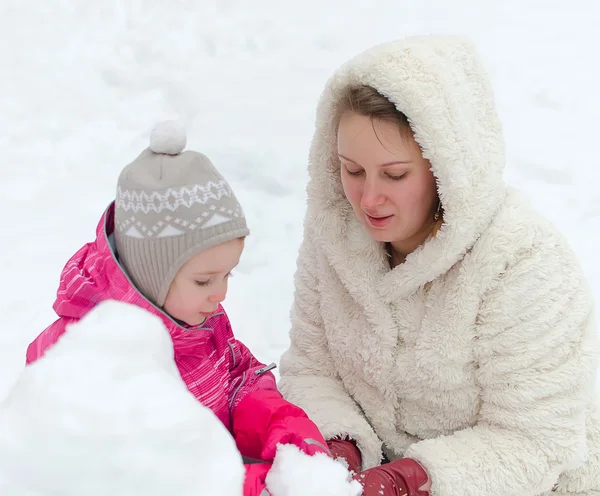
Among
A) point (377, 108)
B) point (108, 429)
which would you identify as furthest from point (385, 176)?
point (108, 429)

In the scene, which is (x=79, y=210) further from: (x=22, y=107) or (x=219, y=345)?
(x=219, y=345)

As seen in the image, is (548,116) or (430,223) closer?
(430,223)

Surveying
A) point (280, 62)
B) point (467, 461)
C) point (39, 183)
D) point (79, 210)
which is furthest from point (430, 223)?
point (280, 62)

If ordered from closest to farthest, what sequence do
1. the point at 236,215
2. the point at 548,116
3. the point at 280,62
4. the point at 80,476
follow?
the point at 80,476, the point at 236,215, the point at 548,116, the point at 280,62

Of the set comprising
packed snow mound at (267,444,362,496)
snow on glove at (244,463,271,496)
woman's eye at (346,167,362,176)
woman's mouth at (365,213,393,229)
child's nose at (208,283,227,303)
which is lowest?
snow on glove at (244,463,271,496)

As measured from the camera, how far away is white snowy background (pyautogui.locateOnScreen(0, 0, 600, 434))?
253cm

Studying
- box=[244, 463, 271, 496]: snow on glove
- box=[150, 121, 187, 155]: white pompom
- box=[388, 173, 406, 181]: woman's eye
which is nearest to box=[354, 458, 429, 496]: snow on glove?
box=[244, 463, 271, 496]: snow on glove

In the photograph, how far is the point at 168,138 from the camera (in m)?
1.20

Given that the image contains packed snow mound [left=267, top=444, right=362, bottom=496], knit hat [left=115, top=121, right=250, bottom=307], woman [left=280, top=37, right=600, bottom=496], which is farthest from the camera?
woman [left=280, top=37, right=600, bottom=496]

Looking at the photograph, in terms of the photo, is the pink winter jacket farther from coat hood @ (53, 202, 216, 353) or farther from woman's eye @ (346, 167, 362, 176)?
woman's eye @ (346, 167, 362, 176)

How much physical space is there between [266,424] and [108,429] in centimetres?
77

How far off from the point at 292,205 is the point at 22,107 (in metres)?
1.48

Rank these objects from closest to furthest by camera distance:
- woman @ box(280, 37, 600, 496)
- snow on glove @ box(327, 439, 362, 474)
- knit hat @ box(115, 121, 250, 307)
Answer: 1. knit hat @ box(115, 121, 250, 307)
2. woman @ box(280, 37, 600, 496)
3. snow on glove @ box(327, 439, 362, 474)

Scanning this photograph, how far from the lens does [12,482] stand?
2.14 ft
